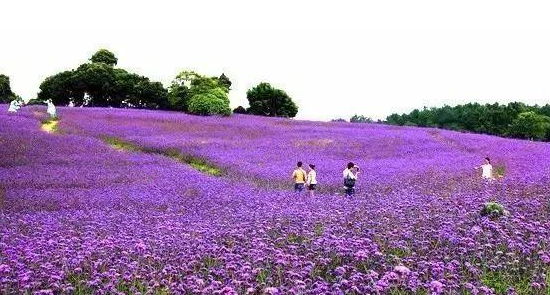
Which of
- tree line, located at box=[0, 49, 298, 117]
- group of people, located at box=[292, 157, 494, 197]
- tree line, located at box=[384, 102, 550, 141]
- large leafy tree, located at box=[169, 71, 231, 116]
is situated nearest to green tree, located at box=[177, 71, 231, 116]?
large leafy tree, located at box=[169, 71, 231, 116]

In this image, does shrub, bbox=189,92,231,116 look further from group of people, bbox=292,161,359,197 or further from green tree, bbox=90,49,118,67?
group of people, bbox=292,161,359,197

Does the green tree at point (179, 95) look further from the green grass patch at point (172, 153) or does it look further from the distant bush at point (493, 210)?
the distant bush at point (493, 210)

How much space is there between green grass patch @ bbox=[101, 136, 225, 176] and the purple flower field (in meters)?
0.47

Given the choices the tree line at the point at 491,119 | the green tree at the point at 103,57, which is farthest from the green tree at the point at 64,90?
the tree line at the point at 491,119

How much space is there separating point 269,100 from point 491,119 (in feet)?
102

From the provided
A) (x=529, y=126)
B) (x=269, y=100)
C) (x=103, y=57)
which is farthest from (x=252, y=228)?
(x=529, y=126)

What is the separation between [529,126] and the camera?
250 feet

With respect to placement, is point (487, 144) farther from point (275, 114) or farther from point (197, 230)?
point (275, 114)

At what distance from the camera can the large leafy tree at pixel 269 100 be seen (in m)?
65.8

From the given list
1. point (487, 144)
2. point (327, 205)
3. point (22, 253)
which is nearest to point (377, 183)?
point (327, 205)

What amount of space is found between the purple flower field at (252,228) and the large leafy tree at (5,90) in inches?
2055

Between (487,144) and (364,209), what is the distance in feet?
81.9

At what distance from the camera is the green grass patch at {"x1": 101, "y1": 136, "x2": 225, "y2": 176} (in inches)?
979

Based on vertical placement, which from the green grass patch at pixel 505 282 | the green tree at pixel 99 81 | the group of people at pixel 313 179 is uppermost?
the green tree at pixel 99 81
